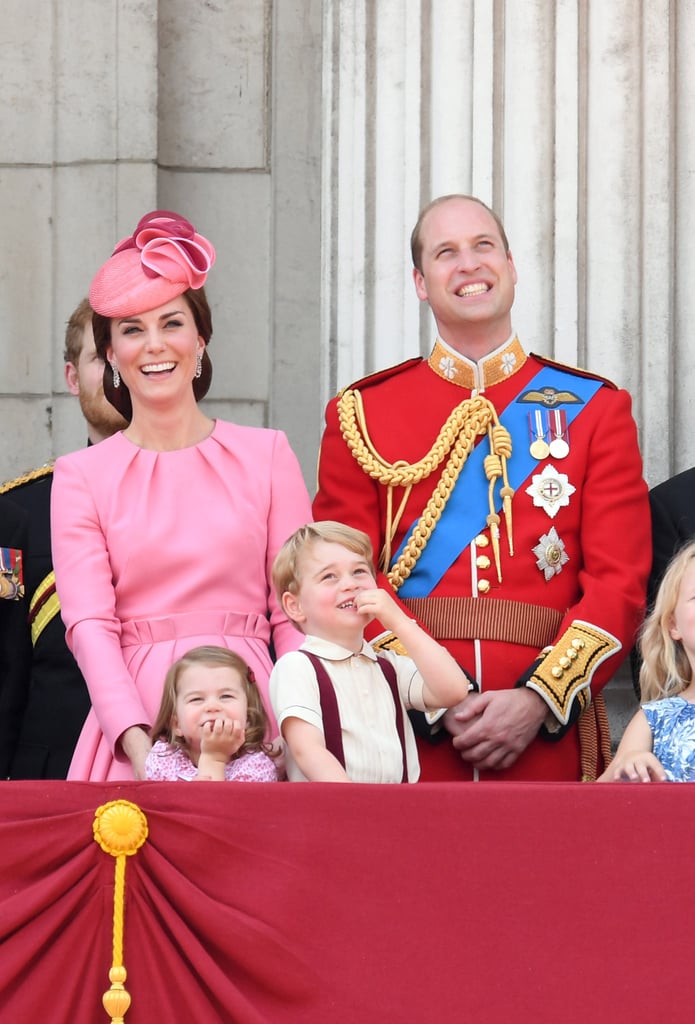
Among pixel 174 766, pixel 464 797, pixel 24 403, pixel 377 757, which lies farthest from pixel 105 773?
pixel 24 403

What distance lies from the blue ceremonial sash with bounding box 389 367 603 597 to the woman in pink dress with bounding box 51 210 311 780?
13.0 inches

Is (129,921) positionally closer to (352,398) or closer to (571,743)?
(571,743)

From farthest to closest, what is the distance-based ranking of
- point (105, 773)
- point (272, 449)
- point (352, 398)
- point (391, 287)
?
point (391, 287)
point (352, 398)
point (272, 449)
point (105, 773)

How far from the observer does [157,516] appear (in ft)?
12.0

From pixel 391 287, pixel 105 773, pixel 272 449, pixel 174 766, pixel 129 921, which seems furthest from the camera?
pixel 391 287

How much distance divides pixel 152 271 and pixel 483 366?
765mm

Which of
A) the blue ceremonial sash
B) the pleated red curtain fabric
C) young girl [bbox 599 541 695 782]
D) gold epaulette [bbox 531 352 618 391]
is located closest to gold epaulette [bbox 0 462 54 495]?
the blue ceremonial sash

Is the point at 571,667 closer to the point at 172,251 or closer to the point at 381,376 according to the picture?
the point at 381,376

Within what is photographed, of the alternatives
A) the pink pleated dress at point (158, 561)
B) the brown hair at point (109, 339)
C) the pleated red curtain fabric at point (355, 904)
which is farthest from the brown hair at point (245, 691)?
the brown hair at point (109, 339)

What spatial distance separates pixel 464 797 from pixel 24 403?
261cm

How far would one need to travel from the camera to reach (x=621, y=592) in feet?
12.6

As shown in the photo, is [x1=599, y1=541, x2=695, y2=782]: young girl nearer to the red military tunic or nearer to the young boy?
the red military tunic

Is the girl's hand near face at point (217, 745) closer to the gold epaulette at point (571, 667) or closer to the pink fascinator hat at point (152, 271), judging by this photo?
the gold epaulette at point (571, 667)

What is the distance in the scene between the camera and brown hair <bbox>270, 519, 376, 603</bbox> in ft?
11.3
